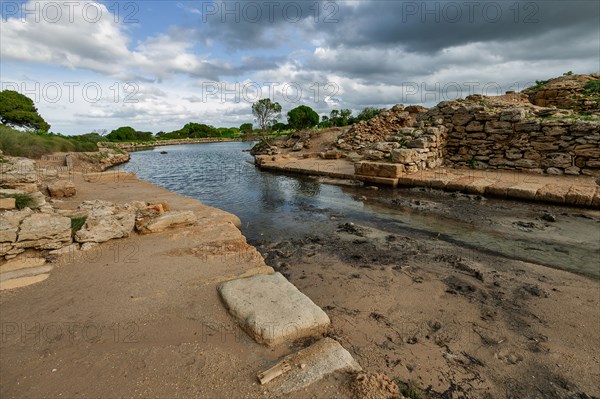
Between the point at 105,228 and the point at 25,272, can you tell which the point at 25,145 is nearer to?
the point at 105,228

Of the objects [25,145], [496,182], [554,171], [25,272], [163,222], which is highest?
[25,145]

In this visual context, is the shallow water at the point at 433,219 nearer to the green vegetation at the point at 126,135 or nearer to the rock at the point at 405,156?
the rock at the point at 405,156

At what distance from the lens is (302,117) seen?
44656 mm

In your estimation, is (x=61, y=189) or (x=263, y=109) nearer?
(x=61, y=189)

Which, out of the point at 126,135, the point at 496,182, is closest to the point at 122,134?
the point at 126,135

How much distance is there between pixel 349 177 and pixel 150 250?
27.5 feet

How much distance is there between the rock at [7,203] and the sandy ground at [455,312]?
372 centimetres

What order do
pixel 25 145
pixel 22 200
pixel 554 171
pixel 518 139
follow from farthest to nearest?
pixel 25 145
pixel 518 139
pixel 554 171
pixel 22 200

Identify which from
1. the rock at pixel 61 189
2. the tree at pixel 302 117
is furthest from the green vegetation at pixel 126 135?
the rock at pixel 61 189

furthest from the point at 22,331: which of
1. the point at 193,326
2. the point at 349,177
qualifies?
the point at 349,177

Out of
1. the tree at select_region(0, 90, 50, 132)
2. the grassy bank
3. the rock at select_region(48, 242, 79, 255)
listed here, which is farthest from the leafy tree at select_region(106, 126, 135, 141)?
the rock at select_region(48, 242, 79, 255)

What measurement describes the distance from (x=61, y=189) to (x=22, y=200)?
9.64 feet

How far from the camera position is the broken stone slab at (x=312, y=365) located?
188 centimetres

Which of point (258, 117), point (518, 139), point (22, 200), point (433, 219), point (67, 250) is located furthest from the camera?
point (258, 117)
